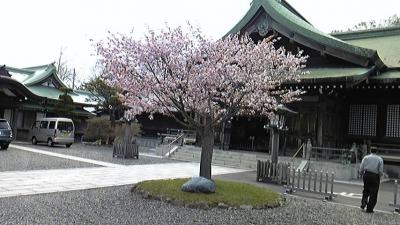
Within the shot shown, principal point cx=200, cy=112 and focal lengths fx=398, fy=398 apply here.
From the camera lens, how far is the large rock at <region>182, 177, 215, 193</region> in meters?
10.2

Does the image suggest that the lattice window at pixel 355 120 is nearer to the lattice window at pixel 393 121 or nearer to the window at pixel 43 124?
the lattice window at pixel 393 121

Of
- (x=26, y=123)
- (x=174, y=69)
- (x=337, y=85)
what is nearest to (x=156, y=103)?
(x=174, y=69)

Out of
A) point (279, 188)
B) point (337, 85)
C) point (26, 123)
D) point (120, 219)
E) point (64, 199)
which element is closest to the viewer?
point (120, 219)

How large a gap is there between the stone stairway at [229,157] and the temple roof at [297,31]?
20.9 ft

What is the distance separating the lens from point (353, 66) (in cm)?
2127

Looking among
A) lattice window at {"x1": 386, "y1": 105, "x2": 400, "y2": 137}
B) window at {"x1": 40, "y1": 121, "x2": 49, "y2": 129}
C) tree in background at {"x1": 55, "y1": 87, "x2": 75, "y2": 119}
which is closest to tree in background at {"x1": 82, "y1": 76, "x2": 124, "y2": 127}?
tree in background at {"x1": 55, "y1": 87, "x2": 75, "y2": 119}

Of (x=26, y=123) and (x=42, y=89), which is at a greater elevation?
(x=42, y=89)

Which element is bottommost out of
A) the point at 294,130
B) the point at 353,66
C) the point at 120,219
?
the point at 120,219

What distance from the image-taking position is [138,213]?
27.8 feet

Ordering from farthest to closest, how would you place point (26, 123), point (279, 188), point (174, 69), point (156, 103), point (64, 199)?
point (26, 123) → point (279, 188) → point (156, 103) → point (174, 69) → point (64, 199)

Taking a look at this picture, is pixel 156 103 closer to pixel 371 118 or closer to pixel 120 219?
pixel 120 219

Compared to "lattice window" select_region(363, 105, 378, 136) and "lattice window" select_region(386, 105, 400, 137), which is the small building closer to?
"lattice window" select_region(363, 105, 378, 136)

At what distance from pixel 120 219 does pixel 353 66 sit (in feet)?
56.5

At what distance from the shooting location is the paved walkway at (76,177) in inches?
429
